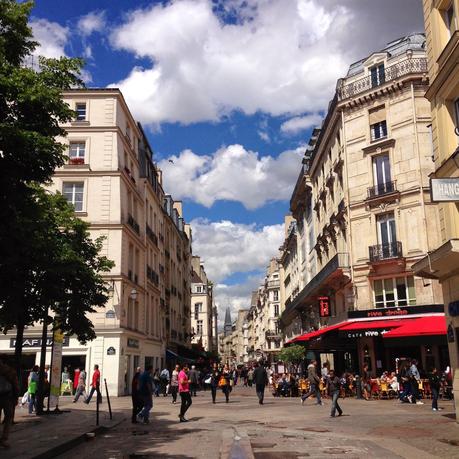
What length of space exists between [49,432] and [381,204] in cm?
2168

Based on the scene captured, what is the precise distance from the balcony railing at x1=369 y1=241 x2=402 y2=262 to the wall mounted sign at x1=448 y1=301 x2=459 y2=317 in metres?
14.4

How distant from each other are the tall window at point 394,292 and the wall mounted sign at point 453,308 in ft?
47.0

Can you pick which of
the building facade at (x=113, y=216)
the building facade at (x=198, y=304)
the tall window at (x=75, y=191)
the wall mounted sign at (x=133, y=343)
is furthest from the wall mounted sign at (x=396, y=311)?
the building facade at (x=198, y=304)

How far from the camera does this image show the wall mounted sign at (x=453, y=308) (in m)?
13.9

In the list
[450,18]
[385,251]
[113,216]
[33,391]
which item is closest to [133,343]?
[113,216]

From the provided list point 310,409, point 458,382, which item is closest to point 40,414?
point 310,409

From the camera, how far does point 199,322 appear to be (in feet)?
341

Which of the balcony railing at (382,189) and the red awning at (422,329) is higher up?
the balcony railing at (382,189)

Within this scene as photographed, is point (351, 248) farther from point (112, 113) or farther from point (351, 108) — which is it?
point (112, 113)

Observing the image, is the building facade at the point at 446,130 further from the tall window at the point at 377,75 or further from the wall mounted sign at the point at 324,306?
the wall mounted sign at the point at 324,306

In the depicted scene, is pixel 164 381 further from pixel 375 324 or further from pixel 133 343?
pixel 375 324

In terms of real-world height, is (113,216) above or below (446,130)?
above

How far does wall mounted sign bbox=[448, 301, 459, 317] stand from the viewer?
45.6 ft

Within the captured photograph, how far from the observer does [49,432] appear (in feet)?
41.9
